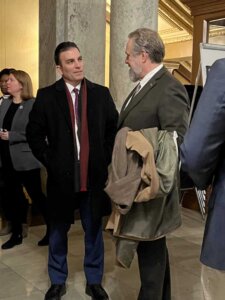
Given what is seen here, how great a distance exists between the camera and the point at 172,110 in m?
2.42

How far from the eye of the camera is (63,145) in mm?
3016

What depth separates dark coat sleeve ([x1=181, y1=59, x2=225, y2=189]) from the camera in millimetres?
1521

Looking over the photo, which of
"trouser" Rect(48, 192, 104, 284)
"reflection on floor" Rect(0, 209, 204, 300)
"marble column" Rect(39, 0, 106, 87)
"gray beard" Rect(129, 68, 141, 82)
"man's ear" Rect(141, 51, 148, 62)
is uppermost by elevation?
"marble column" Rect(39, 0, 106, 87)

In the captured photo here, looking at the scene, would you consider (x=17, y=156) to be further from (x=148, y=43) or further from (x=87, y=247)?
(x=148, y=43)

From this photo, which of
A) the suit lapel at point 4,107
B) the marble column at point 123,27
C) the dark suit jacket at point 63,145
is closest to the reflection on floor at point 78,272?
the dark suit jacket at point 63,145

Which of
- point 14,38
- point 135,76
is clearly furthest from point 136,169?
point 14,38

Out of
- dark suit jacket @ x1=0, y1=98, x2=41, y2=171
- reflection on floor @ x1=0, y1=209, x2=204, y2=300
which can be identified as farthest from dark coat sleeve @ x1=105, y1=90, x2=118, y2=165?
dark suit jacket @ x1=0, y1=98, x2=41, y2=171

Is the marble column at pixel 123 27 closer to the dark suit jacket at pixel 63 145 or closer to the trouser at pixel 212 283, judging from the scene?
the dark suit jacket at pixel 63 145

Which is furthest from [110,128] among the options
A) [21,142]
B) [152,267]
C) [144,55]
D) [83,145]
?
[21,142]

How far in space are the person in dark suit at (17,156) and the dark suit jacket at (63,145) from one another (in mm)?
1186

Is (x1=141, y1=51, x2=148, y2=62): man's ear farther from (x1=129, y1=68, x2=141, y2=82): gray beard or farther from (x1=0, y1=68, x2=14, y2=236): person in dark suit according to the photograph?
(x1=0, y1=68, x2=14, y2=236): person in dark suit

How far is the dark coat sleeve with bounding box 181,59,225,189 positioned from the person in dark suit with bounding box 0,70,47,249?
2.81m

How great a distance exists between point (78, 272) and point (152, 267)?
127 cm

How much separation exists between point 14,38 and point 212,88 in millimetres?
7896
